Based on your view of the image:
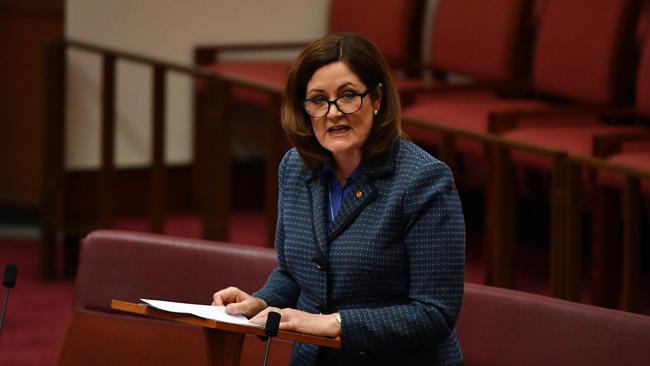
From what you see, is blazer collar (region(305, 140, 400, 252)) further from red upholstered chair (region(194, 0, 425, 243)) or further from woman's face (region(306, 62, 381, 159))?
red upholstered chair (region(194, 0, 425, 243))

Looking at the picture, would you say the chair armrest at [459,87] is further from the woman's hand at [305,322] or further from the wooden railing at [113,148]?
the woman's hand at [305,322]

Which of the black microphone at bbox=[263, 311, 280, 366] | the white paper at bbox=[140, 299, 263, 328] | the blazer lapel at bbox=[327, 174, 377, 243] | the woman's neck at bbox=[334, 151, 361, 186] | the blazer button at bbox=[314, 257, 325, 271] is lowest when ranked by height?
the white paper at bbox=[140, 299, 263, 328]

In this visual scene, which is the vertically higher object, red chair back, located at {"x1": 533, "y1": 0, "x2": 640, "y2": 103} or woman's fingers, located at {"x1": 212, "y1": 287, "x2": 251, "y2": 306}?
red chair back, located at {"x1": 533, "y1": 0, "x2": 640, "y2": 103}

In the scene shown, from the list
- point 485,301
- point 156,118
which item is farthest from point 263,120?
point 485,301

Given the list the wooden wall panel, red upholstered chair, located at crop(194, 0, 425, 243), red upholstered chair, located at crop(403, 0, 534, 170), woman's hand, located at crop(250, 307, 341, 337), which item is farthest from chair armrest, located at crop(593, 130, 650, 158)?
the wooden wall panel

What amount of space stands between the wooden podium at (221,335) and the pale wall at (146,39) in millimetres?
3013

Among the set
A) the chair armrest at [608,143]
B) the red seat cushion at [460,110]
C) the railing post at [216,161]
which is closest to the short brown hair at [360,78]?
the chair armrest at [608,143]

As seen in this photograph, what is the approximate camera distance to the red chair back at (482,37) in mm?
4695

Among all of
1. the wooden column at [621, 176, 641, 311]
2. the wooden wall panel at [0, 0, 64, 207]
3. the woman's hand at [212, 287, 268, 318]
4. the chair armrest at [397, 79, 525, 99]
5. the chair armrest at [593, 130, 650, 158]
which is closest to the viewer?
the woman's hand at [212, 287, 268, 318]

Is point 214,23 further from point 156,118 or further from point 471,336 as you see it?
point 471,336

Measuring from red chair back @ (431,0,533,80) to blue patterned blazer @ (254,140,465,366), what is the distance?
8.65 ft

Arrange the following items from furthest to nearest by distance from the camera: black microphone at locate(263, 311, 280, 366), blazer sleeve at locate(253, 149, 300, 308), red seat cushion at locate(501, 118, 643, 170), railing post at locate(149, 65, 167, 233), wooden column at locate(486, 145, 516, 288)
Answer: railing post at locate(149, 65, 167, 233)
red seat cushion at locate(501, 118, 643, 170)
wooden column at locate(486, 145, 516, 288)
blazer sleeve at locate(253, 149, 300, 308)
black microphone at locate(263, 311, 280, 366)

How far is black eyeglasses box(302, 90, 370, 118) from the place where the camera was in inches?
82.2

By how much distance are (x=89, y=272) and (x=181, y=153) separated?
257cm
